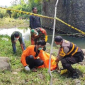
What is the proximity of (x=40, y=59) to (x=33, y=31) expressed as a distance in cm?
150

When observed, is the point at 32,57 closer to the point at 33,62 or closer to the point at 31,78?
the point at 33,62

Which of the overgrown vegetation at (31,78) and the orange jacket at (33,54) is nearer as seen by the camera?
the overgrown vegetation at (31,78)

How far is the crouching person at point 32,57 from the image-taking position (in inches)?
164

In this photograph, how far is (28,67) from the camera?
4.19 meters

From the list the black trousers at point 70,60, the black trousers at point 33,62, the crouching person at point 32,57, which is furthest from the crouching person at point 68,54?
the black trousers at point 33,62

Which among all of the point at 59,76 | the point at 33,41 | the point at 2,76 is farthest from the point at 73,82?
the point at 33,41

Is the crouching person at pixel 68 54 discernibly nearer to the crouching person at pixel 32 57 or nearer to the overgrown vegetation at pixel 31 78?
the overgrown vegetation at pixel 31 78

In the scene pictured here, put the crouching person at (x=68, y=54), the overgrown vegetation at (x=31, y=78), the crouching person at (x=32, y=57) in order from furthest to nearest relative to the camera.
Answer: the crouching person at (x=32, y=57) → the crouching person at (x=68, y=54) → the overgrown vegetation at (x=31, y=78)

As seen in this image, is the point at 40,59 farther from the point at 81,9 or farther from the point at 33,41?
the point at 81,9

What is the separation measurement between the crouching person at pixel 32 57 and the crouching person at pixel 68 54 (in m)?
0.42

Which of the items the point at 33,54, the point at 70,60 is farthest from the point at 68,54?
the point at 33,54

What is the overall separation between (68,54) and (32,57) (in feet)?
2.80

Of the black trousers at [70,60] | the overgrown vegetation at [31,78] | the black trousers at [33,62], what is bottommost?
the overgrown vegetation at [31,78]

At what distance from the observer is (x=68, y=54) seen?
402 cm
